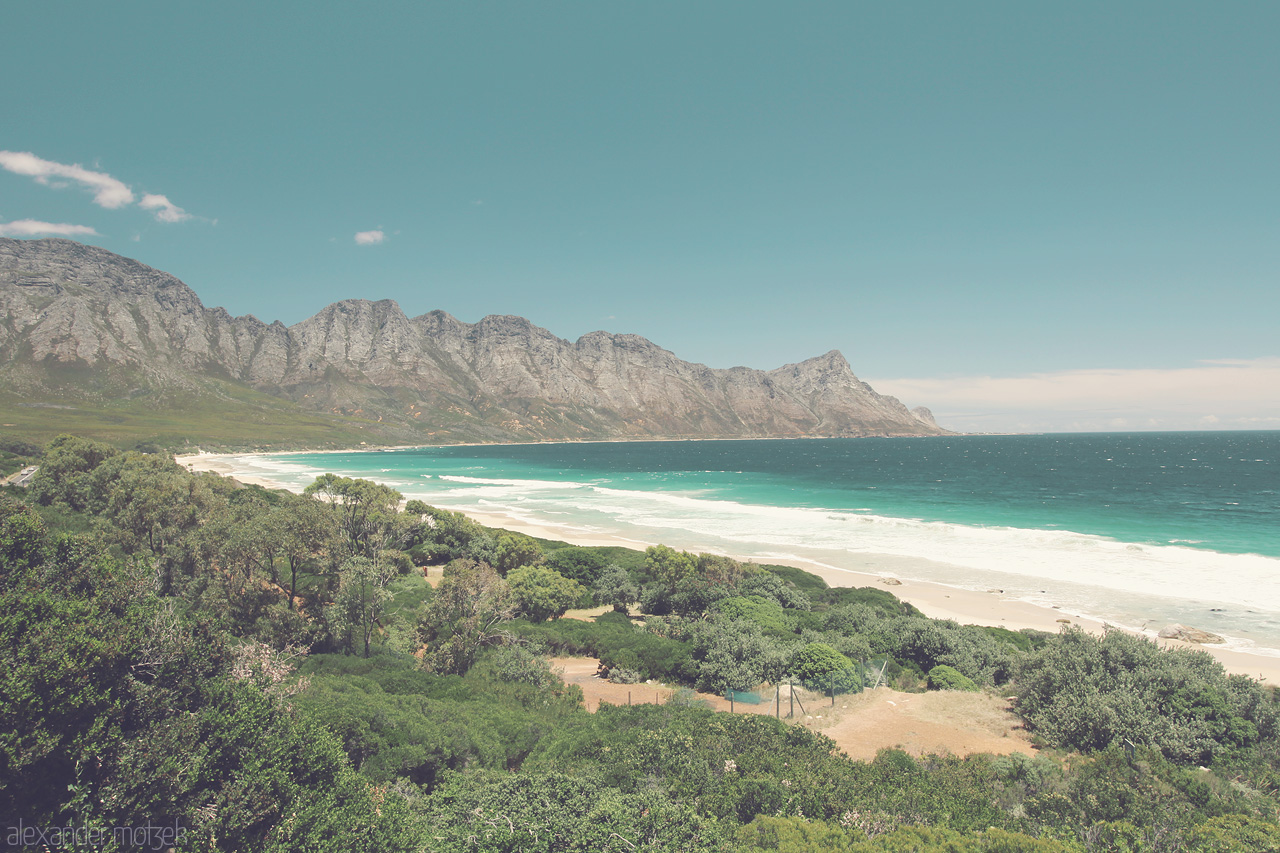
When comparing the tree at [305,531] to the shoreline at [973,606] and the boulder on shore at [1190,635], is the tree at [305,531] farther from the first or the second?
the boulder on shore at [1190,635]

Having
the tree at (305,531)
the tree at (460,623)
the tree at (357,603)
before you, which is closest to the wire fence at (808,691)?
the tree at (460,623)

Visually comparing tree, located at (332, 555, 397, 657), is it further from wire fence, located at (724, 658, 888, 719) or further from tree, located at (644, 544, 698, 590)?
tree, located at (644, 544, 698, 590)

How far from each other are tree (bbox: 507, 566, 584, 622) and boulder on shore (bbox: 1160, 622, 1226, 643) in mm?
27146

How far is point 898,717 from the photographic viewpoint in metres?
14.3

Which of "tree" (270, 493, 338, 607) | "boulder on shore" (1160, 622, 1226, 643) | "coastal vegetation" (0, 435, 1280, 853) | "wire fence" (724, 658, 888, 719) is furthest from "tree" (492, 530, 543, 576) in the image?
"boulder on shore" (1160, 622, 1226, 643)

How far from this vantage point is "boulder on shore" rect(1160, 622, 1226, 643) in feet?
77.9

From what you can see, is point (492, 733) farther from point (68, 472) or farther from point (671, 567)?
point (68, 472)

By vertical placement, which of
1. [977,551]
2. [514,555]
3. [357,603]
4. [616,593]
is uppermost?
[357,603]

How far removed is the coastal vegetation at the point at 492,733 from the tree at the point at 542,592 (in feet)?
18.4

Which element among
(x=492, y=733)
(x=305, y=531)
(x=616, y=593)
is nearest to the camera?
(x=492, y=733)

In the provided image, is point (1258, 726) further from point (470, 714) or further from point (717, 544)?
point (717, 544)

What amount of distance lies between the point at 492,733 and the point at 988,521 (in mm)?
58763

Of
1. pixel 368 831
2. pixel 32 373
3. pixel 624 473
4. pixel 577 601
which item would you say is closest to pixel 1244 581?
pixel 577 601

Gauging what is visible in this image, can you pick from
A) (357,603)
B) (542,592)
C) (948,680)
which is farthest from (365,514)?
(948,680)
